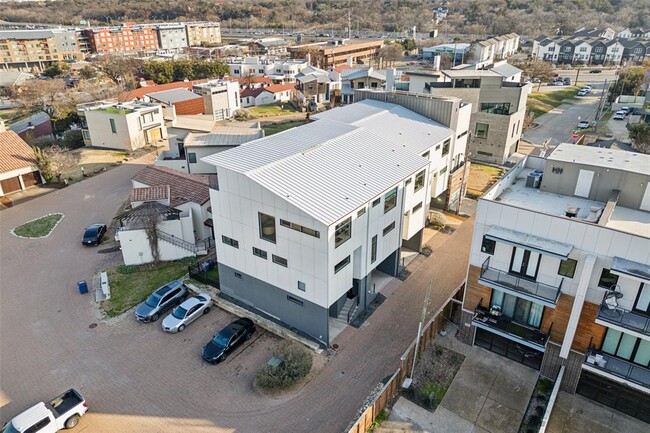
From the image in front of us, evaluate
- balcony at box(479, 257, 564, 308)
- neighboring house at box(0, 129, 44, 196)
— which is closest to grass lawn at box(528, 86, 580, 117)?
balcony at box(479, 257, 564, 308)

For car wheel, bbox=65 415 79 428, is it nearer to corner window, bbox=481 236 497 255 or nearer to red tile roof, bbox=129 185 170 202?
red tile roof, bbox=129 185 170 202

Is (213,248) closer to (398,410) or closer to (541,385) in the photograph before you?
(398,410)

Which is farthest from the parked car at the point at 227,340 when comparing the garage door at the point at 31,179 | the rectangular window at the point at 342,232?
the garage door at the point at 31,179

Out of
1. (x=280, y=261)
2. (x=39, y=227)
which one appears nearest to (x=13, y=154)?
(x=39, y=227)

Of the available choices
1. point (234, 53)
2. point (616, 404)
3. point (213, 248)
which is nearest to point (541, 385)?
point (616, 404)

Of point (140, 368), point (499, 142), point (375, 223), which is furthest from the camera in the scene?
point (499, 142)

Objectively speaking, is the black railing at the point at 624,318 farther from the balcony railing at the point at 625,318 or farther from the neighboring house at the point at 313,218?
the neighboring house at the point at 313,218

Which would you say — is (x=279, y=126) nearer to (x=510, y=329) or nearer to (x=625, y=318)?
(x=510, y=329)
